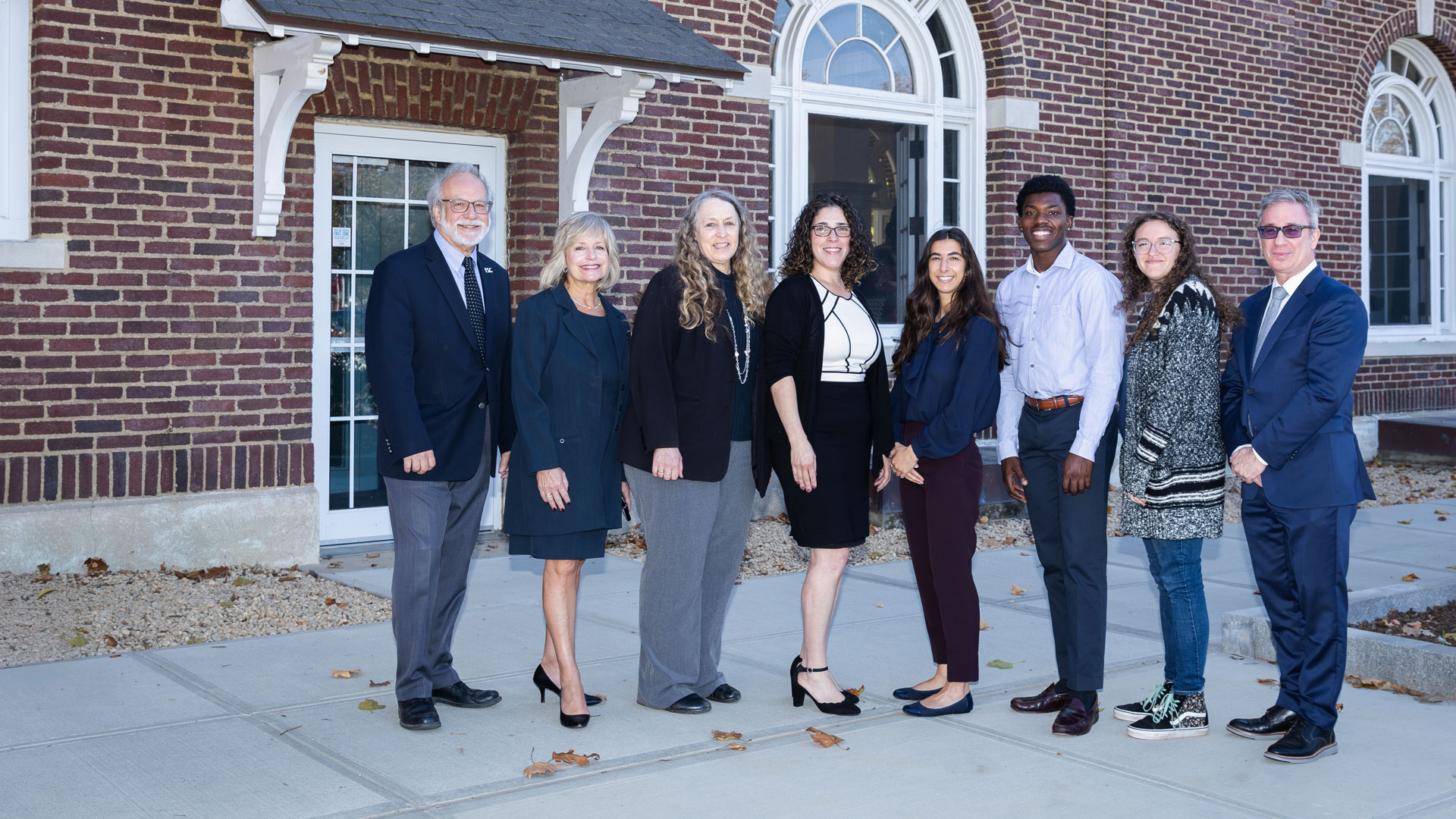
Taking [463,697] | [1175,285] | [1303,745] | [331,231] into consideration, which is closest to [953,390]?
[1175,285]

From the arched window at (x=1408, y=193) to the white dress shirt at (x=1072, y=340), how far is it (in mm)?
10321

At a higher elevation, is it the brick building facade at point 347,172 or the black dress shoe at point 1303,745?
the brick building facade at point 347,172

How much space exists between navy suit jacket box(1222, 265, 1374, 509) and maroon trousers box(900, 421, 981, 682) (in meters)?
0.96

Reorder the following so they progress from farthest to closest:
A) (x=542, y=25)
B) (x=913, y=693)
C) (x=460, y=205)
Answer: (x=542, y=25), (x=913, y=693), (x=460, y=205)

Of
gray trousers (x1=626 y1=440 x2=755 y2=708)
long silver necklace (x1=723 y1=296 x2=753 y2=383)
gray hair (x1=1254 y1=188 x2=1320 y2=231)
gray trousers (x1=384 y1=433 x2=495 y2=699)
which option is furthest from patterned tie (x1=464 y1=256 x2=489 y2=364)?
gray hair (x1=1254 y1=188 x2=1320 y2=231)

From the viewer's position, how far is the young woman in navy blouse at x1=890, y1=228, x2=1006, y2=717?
4895 millimetres

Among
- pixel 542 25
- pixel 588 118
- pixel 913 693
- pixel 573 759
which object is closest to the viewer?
pixel 573 759

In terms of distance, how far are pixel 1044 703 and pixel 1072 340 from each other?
1340 mm

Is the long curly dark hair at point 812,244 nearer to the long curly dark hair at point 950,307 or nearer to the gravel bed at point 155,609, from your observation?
the long curly dark hair at point 950,307

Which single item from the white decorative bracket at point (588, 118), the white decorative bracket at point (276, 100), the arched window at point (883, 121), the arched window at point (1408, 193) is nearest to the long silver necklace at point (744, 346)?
the white decorative bracket at point (276, 100)

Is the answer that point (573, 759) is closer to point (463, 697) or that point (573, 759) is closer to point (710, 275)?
point (463, 697)

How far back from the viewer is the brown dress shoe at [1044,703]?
501cm

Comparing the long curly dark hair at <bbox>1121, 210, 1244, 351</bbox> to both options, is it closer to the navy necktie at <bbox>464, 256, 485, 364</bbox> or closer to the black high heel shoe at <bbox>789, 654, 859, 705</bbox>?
the black high heel shoe at <bbox>789, 654, 859, 705</bbox>

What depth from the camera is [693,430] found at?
4852 mm
